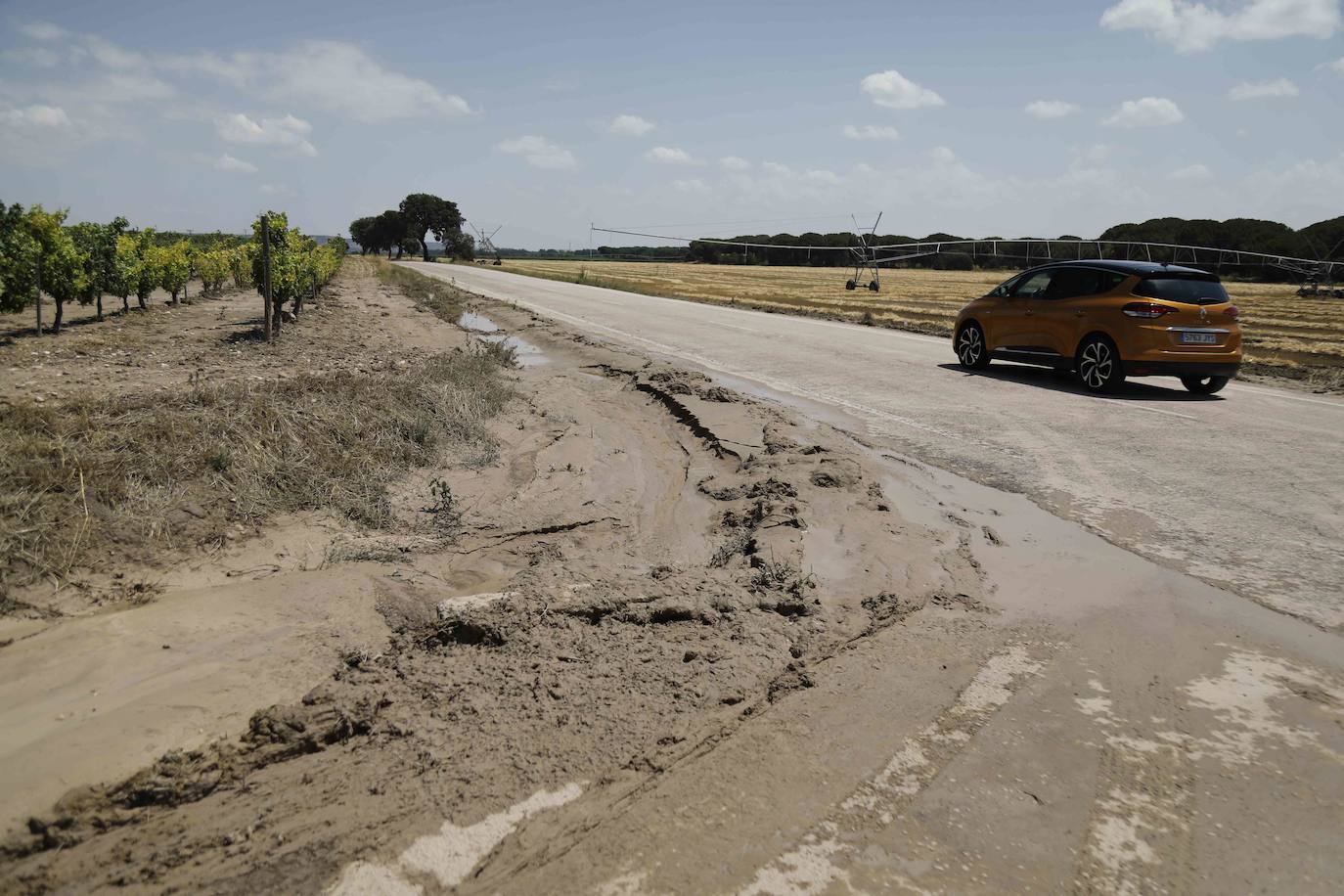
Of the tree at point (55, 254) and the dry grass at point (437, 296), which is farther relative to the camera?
the dry grass at point (437, 296)

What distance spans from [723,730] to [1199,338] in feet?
33.2

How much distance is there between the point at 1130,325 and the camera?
1038 cm

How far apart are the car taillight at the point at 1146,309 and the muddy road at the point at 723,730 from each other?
21.4 feet

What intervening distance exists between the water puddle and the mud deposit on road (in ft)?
23.8

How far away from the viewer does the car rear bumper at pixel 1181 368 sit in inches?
403

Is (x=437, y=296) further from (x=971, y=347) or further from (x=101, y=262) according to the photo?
(x=971, y=347)

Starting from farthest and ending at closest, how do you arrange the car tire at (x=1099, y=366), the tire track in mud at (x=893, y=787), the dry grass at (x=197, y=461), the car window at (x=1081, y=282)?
the car window at (x=1081, y=282) → the car tire at (x=1099, y=366) → the dry grass at (x=197, y=461) → the tire track in mud at (x=893, y=787)

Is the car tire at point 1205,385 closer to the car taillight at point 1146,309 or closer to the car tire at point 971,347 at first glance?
the car taillight at point 1146,309

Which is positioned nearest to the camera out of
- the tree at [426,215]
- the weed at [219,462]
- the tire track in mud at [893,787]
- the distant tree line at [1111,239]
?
the tire track in mud at [893,787]

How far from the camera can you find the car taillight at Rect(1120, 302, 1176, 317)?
10.2 meters

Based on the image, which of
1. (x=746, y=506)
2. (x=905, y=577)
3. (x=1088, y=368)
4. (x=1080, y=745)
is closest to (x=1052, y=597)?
(x=905, y=577)

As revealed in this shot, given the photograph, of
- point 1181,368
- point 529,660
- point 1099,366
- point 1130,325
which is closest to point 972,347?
point 1099,366

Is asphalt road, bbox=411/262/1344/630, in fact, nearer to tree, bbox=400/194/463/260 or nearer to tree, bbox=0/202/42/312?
tree, bbox=0/202/42/312

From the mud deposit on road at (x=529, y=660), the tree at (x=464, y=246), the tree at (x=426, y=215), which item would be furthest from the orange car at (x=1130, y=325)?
the tree at (x=426, y=215)
